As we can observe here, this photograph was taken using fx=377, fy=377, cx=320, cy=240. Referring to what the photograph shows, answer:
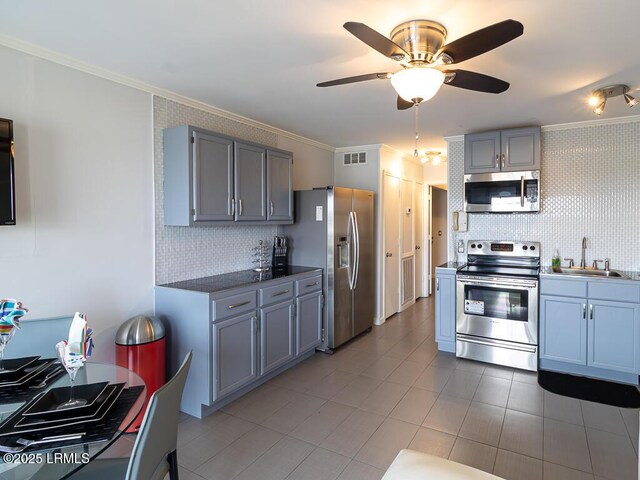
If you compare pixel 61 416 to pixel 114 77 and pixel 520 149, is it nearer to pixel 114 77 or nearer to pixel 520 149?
pixel 114 77

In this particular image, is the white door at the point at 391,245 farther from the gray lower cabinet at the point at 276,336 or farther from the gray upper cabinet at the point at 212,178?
the gray upper cabinet at the point at 212,178

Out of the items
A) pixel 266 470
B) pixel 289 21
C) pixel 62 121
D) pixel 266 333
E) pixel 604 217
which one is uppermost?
pixel 289 21

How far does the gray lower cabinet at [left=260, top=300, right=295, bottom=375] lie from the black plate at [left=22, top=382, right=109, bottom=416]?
173cm

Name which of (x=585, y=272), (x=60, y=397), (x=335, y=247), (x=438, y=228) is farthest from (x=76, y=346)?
(x=438, y=228)

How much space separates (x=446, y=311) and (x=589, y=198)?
6.33 ft

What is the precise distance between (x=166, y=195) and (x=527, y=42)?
274 centimetres

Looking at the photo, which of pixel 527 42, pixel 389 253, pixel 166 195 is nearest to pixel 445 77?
pixel 527 42

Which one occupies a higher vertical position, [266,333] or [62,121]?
[62,121]

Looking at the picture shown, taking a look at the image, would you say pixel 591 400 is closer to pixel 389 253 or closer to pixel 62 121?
pixel 389 253

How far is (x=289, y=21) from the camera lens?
78.2 inches

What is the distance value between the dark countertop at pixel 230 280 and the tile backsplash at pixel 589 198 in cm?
258

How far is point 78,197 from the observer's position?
255 cm

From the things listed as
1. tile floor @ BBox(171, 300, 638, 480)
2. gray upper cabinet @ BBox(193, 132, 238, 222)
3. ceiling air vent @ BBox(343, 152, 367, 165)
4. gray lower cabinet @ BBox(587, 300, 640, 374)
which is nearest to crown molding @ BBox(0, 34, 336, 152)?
gray upper cabinet @ BBox(193, 132, 238, 222)

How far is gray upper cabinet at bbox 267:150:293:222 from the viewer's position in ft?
12.3
